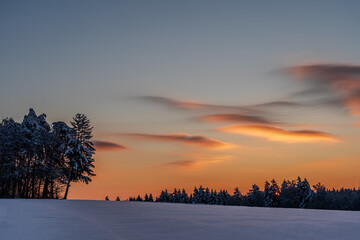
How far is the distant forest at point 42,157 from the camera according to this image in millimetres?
54812

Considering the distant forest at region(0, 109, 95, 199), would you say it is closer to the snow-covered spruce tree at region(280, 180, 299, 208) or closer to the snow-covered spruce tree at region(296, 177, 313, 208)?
the snow-covered spruce tree at region(296, 177, 313, 208)

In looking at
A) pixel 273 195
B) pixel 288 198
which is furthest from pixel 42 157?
pixel 288 198

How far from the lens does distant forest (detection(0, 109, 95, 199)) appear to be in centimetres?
5481

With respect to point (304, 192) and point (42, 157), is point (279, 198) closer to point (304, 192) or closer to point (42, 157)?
point (304, 192)

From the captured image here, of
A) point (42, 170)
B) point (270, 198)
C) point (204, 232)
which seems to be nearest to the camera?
point (204, 232)

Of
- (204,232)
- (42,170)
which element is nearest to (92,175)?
(42,170)

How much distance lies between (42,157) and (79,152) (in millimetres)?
6383

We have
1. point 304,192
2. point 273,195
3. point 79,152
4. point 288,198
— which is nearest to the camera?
point 79,152

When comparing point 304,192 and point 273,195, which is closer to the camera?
point 304,192

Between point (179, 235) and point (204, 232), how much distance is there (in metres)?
1.10

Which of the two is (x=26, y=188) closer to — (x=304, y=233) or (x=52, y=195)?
(x=52, y=195)

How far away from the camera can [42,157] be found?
189 ft

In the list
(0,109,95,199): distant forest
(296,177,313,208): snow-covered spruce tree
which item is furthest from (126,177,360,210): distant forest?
(0,109,95,199): distant forest

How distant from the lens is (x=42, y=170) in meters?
55.1
